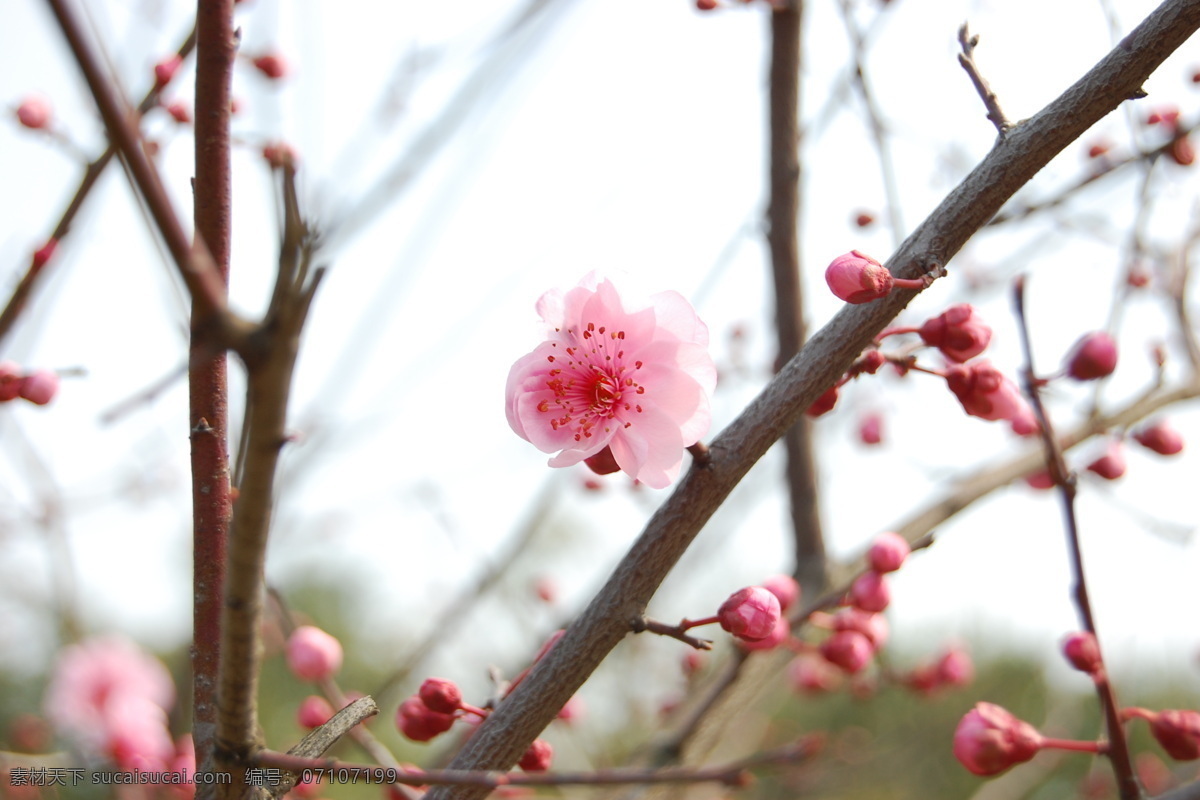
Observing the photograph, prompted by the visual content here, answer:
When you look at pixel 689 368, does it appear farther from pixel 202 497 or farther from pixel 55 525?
pixel 55 525

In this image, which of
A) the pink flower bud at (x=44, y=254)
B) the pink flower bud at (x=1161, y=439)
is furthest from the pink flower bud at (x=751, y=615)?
the pink flower bud at (x=44, y=254)

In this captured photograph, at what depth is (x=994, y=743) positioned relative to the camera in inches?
45.4

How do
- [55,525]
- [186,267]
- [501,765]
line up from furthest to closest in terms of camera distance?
[55,525] < [501,765] < [186,267]

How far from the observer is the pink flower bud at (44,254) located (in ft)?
5.06

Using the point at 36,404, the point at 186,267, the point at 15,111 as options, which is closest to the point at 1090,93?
the point at 186,267

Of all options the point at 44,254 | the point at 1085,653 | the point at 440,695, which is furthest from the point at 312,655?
the point at 1085,653

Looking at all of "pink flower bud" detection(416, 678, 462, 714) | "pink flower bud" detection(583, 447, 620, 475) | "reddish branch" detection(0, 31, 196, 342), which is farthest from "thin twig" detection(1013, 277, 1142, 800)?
"reddish branch" detection(0, 31, 196, 342)

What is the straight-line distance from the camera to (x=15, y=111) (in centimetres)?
194

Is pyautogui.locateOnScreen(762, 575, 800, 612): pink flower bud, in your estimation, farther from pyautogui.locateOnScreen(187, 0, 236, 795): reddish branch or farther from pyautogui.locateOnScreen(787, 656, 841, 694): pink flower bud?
pyautogui.locateOnScreen(787, 656, 841, 694): pink flower bud

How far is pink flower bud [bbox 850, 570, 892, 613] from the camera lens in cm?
144

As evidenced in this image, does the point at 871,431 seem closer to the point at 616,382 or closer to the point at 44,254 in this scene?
the point at 616,382

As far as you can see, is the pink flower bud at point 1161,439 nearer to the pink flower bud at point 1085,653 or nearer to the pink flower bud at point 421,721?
the pink flower bud at point 1085,653

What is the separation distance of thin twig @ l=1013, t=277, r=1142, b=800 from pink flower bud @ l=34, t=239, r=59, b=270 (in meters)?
1.66

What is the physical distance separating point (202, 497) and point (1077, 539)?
1154mm
